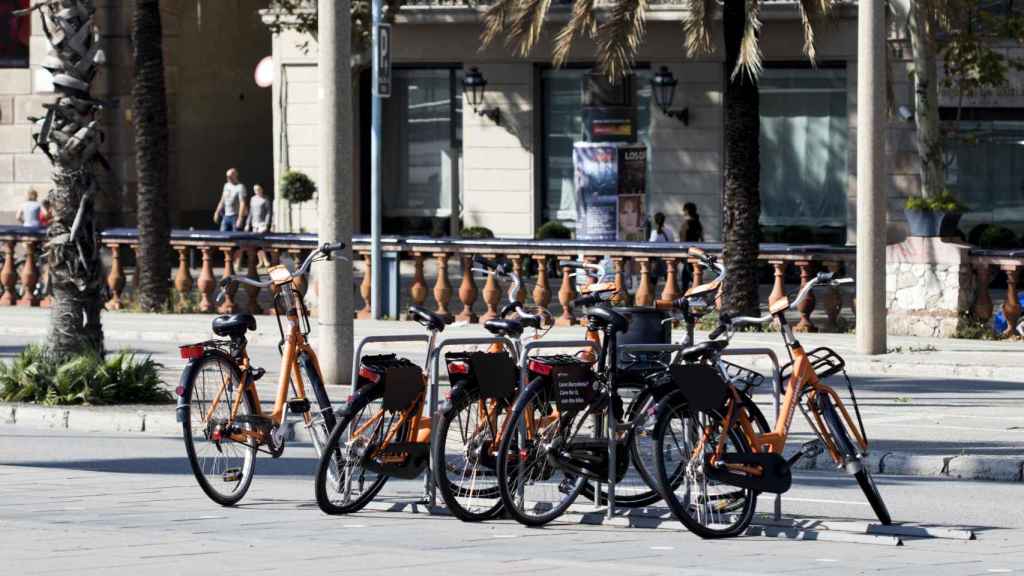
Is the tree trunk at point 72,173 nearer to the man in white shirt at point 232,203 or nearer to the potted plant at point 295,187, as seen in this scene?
the man in white shirt at point 232,203

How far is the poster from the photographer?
28.0 meters

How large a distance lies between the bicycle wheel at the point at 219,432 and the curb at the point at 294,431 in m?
1.89

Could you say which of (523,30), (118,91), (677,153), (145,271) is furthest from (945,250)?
(118,91)

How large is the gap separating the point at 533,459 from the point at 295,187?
82.5 feet

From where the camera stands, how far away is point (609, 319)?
10.0 metres

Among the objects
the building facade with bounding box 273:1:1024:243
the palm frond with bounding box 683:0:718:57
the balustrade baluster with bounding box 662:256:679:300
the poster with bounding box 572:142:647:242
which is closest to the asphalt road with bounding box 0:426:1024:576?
the balustrade baluster with bounding box 662:256:679:300

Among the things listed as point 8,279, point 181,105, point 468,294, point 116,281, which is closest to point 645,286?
point 468,294

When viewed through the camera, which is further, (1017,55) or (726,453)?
(1017,55)

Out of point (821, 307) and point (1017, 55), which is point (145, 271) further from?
point (1017, 55)

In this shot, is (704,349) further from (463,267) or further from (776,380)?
(463,267)

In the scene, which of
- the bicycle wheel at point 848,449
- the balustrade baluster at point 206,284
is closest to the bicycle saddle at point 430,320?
the bicycle wheel at point 848,449

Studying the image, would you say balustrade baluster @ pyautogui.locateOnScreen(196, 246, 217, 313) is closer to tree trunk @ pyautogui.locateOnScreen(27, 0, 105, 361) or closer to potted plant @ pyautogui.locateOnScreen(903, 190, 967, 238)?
potted plant @ pyautogui.locateOnScreen(903, 190, 967, 238)

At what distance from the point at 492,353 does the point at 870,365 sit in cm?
975

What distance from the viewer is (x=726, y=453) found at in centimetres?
966
